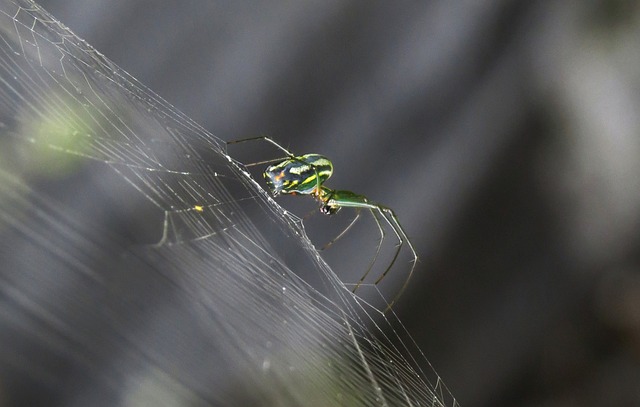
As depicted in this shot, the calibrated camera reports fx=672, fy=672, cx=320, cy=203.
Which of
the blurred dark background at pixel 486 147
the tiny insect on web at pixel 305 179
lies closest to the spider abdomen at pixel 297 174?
the tiny insect on web at pixel 305 179

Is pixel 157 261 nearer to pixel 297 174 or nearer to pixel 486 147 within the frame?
pixel 297 174

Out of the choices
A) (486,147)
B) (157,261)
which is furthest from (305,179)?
(486,147)

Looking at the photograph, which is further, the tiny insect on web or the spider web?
the tiny insect on web

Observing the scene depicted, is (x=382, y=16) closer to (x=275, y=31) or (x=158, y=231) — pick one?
(x=275, y=31)

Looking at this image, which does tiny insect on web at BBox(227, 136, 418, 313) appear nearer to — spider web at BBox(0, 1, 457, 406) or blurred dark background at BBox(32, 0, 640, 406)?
spider web at BBox(0, 1, 457, 406)

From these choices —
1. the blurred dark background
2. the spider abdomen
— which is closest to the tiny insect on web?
the spider abdomen

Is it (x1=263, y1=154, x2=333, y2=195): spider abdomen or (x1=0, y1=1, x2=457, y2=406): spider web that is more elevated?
(x1=263, y1=154, x2=333, y2=195): spider abdomen

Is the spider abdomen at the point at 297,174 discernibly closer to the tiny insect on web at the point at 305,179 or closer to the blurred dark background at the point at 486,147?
the tiny insect on web at the point at 305,179

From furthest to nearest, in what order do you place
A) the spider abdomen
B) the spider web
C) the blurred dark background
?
the blurred dark background, the spider abdomen, the spider web
